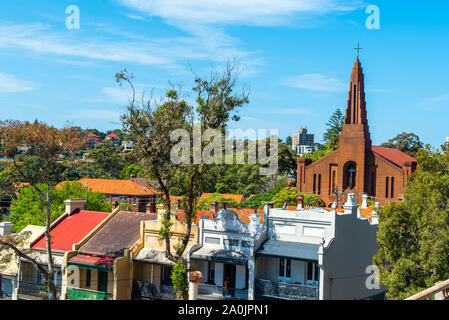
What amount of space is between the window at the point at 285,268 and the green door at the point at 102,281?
33.7ft

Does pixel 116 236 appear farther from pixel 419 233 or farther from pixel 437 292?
pixel 437 292

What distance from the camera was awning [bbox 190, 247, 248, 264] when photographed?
90.0 feet

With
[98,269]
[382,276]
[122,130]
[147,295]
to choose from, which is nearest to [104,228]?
[98,269]

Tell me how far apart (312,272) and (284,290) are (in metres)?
1.76

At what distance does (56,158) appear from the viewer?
1248 inches

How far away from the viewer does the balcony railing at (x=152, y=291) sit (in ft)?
96.1

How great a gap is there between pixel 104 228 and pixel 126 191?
187 feet

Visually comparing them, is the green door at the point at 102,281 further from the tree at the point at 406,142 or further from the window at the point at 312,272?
the tree at the point at 406,142

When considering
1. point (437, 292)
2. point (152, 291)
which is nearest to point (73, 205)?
point (152, 291)

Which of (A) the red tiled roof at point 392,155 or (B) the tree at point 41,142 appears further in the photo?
(A) the red tiled roof at point 392,155

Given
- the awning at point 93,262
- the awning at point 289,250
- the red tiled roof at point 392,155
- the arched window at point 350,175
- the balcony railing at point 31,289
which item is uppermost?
the red tiled roof at point 392,155

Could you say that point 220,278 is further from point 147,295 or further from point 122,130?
point 122,130

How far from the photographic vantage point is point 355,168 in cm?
7612

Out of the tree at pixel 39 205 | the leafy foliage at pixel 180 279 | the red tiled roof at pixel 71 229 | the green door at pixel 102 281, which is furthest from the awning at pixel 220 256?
the tree at pixel 39 205
